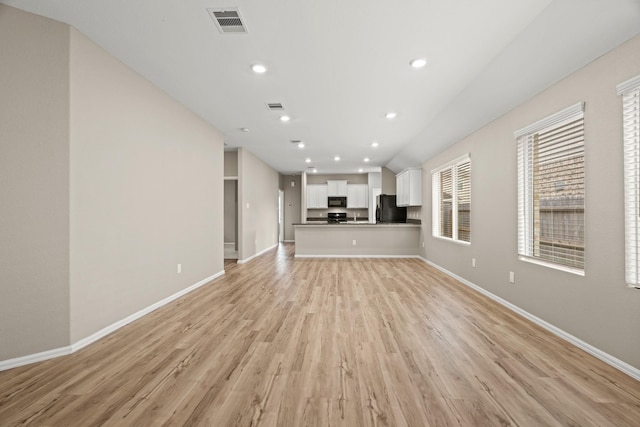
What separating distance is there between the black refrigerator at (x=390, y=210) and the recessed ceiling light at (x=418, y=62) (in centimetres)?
547

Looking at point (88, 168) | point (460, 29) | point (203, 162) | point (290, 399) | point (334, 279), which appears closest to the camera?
point (290, 399)

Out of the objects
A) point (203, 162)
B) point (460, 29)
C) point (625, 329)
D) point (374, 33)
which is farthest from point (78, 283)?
point (625, 329)

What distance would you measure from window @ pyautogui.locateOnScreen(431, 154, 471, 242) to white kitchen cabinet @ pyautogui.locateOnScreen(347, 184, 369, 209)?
14.8ft

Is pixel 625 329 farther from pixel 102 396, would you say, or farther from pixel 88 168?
pixel 88 168

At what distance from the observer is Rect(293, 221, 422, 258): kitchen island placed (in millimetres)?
7309

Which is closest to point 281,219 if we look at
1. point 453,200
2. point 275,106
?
point 453,200

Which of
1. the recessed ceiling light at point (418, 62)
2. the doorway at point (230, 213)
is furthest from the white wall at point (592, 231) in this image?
the doorway at point (230, 213)

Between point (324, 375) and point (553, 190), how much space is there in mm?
2850

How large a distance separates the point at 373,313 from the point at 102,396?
7.98 feet

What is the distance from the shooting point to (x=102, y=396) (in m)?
1.72

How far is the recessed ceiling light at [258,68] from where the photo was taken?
9.47 ft

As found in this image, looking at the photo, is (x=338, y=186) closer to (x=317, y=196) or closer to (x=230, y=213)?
(x=317, y=196)

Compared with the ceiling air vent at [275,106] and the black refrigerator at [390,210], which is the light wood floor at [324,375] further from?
Answer: the black refrigerator at [390,210]

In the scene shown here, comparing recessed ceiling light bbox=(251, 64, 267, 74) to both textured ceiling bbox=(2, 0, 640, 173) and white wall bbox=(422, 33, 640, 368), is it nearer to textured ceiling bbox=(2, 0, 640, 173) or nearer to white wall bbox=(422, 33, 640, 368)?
textured ceiling bbox=(2, 0, 640, 173)
